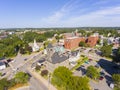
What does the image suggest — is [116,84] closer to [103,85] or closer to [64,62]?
[103,85]

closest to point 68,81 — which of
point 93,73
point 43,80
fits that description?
point 93,73

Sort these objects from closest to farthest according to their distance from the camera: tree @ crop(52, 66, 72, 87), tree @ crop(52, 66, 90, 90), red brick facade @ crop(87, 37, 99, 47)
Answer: tree @ crop(52, 66, 90, 90) → tree @ crop(52, 66, 72, 87) → red brick facade @ crop(87, 37, 99, 47)

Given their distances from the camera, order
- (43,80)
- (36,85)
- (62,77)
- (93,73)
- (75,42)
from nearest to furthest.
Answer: (62,77), (36,85), (93,73), (43,80), (75,42)

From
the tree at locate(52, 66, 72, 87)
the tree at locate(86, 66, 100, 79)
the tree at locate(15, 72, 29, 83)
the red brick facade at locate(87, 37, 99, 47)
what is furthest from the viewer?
the red brick facade at locate(87, 37, 99, 47)

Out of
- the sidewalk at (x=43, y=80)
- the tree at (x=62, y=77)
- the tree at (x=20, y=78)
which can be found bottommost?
the sidewalk at (x=43, y=80)

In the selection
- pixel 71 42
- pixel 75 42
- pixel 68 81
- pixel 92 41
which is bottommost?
pixel 75 42

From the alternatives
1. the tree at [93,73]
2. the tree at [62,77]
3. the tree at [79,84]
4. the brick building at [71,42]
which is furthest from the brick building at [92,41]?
the tree at [79,84]

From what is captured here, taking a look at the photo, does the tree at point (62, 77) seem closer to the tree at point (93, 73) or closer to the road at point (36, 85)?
the road at point (36, 85)

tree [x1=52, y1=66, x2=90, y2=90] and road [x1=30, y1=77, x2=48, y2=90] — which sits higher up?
tree [x1=52, y1=66, x2=90, y2=90]

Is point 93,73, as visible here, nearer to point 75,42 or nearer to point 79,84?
point 79,84

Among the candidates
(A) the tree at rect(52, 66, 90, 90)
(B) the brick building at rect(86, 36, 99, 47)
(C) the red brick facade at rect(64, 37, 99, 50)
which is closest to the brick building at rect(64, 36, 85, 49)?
(C) the red brick facade at rect(64, 37, 99, 50)

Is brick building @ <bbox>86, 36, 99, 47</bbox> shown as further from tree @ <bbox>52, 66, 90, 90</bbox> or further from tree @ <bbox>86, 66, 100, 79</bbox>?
tree @ <bbox>52, 66, 90, 90</bbox>
